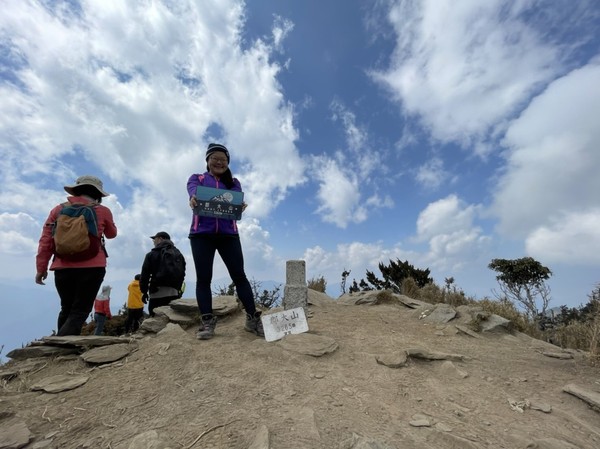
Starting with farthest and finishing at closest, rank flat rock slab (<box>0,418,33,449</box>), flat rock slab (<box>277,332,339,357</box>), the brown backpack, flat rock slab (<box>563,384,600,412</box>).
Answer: flat rock slab (<box>277,332,339,357</box>)
the brown backpack
flat rock slab (<box>563,384,600,412</box>)
flat rock slab (<box>0,418,33,449</box>)

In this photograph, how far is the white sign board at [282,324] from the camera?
3.93 metres

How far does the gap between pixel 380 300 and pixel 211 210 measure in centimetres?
484

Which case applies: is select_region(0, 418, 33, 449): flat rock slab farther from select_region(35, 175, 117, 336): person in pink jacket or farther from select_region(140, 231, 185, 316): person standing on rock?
select_region(140, 231, 185, 316): person standing on rock

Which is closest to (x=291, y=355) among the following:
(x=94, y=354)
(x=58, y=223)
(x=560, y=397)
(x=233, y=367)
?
(x=233, y=367)

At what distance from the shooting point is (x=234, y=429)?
2.14 meters

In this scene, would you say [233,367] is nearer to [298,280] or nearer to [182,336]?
[182,336]

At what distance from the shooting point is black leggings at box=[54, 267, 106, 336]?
3.57 meters

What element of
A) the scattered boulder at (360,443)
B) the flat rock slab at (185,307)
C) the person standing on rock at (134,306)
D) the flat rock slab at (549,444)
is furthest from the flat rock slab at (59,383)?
the person standing on rock at (134,306)

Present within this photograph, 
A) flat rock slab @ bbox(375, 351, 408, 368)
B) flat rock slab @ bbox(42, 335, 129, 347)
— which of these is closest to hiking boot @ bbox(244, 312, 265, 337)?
flat rock slab @ bbox(375, 351, 408, 368)

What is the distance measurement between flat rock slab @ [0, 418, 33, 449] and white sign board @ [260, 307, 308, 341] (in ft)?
7.23

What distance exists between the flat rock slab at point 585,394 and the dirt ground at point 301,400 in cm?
4

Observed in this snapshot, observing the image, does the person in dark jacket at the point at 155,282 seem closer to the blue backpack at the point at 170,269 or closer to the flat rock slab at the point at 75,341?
the blue backpack at the point at 170,269

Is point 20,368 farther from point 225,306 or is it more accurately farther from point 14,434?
point 225,306

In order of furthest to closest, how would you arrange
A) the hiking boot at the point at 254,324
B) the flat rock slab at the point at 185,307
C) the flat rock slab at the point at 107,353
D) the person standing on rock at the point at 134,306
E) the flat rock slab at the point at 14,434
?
the person standing on rock at the point at 134,306, the flat rock slab at the point at 185,307, the hiking boot at the point at 254,324, the flat rock slab at the point at 107,353, the flat rock slab at the point at 14,434
